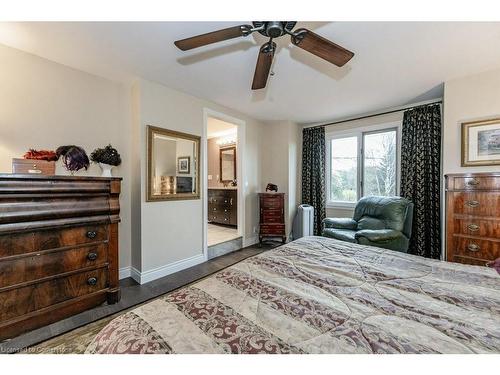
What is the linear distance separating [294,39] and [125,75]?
6.96ft

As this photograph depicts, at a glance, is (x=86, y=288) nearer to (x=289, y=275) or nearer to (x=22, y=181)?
(x=22, y=181)

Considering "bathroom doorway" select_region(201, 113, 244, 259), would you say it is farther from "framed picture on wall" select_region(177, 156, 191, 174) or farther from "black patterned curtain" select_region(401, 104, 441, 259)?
"black patterned curtain" select_region(401, 104, 441, 259)

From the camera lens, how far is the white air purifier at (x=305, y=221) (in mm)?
4094

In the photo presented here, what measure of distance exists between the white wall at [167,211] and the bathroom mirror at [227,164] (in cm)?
217

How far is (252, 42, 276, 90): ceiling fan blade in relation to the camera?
4.93 feet

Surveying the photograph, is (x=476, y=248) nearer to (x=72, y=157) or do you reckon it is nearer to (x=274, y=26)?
(x=274, y=26)

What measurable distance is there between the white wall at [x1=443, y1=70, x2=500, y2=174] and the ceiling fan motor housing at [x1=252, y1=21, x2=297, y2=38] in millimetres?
2587

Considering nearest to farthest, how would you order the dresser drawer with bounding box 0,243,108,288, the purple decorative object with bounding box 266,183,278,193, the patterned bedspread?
1. the patterned bedspread
2. the dresser drawer with bounding box 0,243,108,288
3. the purple decorative object with bounding box 266,183,278,193

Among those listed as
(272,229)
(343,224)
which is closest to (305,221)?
(272,229)

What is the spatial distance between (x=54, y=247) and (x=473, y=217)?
3.97 m

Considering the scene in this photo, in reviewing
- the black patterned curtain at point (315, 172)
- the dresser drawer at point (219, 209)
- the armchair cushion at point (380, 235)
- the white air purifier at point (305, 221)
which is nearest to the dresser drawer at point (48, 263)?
the armchair cushion at point (380, 235)

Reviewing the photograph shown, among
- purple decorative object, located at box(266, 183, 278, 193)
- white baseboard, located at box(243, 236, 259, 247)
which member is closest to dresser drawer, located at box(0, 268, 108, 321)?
white baseboard, located at box(243, 236, 259, 247)

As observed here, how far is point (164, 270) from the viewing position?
284 centimetres

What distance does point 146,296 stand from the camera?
2.33 meters
